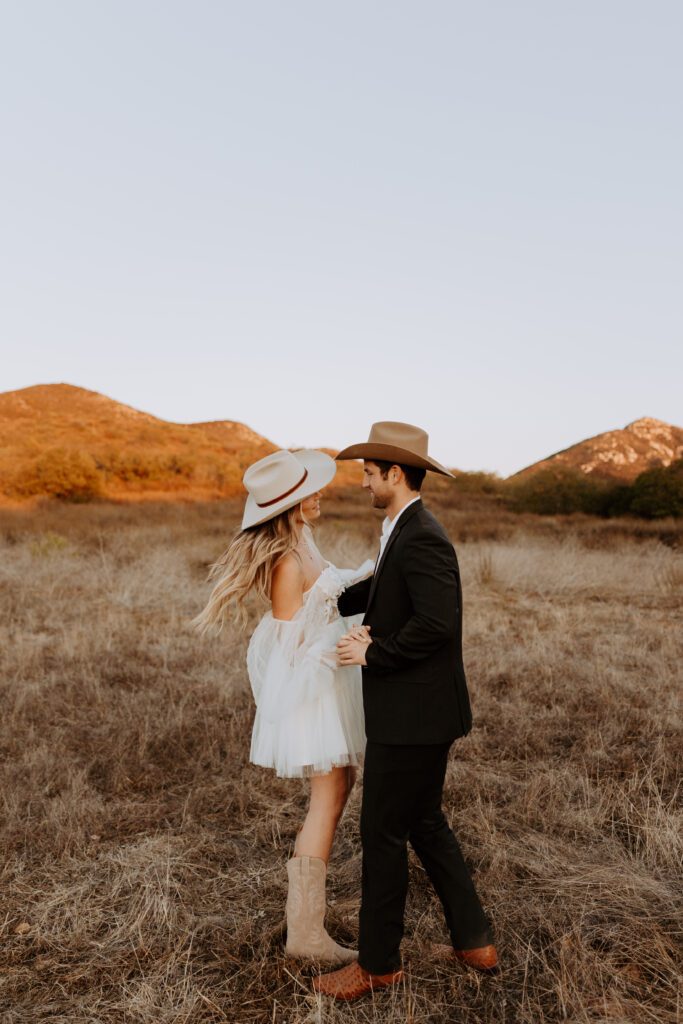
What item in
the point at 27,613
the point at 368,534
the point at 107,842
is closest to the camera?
the point at 107,842

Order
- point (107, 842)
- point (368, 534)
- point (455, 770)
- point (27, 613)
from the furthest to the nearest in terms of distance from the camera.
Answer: point (368, 534), point (27, 613), point (455, 770), point (107, 842)

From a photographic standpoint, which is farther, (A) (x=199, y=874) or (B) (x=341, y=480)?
(B) (x=341, y=480)

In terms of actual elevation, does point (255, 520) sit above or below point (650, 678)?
above

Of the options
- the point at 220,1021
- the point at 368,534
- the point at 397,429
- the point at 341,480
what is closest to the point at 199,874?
the point at 220,1021

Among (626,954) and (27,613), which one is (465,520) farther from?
(626,954)

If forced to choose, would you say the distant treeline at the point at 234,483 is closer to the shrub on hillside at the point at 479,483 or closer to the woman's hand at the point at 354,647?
the shrub on hillside at the point at 479,483

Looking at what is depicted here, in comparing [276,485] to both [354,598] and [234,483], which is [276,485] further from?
[234,483]

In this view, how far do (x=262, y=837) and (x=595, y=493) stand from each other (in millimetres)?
18465

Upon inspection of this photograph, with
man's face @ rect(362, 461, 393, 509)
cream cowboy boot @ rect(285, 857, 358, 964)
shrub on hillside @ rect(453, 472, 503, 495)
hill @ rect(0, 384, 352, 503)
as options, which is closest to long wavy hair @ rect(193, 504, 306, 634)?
man's face @ rect(362, 461, 393, 509)

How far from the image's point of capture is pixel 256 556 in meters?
2.64

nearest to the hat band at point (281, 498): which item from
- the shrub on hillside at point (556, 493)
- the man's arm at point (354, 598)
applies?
the man's arm at point (354, 598)

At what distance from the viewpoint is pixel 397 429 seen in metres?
2.40

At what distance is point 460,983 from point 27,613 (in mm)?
7479

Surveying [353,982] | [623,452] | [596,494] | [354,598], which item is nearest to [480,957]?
[353,982]
